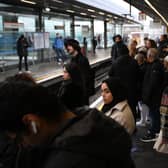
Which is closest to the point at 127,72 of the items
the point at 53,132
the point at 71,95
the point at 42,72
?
the point at 71,95

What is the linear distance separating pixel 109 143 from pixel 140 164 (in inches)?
144

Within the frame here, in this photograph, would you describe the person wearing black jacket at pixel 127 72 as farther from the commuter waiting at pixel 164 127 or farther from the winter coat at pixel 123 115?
the winter coat at pixel 123 115

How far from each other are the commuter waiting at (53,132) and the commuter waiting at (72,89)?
173 centimetres

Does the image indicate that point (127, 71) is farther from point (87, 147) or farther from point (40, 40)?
point (40, 40)

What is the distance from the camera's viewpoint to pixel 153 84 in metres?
5.33

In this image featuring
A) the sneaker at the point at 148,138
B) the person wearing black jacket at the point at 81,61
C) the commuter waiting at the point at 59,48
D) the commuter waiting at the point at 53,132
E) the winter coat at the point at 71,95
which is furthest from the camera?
the commuter waiting at the point at 59,48

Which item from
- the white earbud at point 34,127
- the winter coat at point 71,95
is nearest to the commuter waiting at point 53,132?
the white earbud at point 34,127

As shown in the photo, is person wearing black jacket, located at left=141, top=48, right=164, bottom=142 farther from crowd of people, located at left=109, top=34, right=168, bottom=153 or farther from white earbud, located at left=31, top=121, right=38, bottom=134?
white earbud, located at left=31, top=121, right=38, bottom=134

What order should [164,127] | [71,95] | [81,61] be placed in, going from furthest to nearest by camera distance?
[81,61] < [164,127] < [71,95]

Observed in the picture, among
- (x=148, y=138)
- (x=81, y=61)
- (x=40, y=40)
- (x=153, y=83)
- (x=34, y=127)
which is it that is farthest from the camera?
(x=40, y=40)

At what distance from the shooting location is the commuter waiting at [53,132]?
1.12m

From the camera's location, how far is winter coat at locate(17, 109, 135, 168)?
113cm

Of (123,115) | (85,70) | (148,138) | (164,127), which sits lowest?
(148,138)

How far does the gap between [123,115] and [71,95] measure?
826mm
